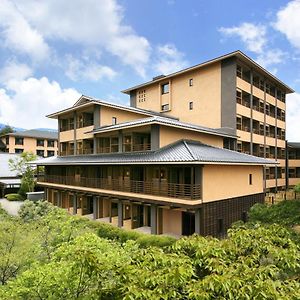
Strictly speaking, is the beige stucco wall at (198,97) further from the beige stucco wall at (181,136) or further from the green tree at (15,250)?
the green tree at (15,250)

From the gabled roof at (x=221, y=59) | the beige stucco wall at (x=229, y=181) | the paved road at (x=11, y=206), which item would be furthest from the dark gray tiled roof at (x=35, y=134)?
the beige stucco wall at (x=229, y=181)

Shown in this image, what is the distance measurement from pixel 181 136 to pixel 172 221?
7.66 meters

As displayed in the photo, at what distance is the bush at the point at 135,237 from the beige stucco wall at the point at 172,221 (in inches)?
123

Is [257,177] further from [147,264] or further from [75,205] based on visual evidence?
[147,264]

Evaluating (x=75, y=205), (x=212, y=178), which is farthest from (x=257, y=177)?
(x=75, y=205)

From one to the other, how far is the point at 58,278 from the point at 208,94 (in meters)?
30.5

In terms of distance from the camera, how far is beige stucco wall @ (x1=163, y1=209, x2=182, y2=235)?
21469 mm

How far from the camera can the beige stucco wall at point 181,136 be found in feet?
74.0

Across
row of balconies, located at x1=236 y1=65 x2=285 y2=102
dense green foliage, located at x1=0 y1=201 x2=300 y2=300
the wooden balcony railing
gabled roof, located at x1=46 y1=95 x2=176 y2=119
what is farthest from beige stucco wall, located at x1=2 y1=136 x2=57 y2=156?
dense green foliage, located at x1=0 y1=201 x2=300 y2=300

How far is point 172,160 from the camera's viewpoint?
60.6 ft

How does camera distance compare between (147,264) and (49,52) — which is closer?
(147,264)

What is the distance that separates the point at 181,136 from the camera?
2447cm

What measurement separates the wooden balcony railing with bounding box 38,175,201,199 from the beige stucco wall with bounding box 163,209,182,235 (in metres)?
2.41

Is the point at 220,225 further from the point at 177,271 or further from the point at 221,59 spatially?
the point at 221,59
